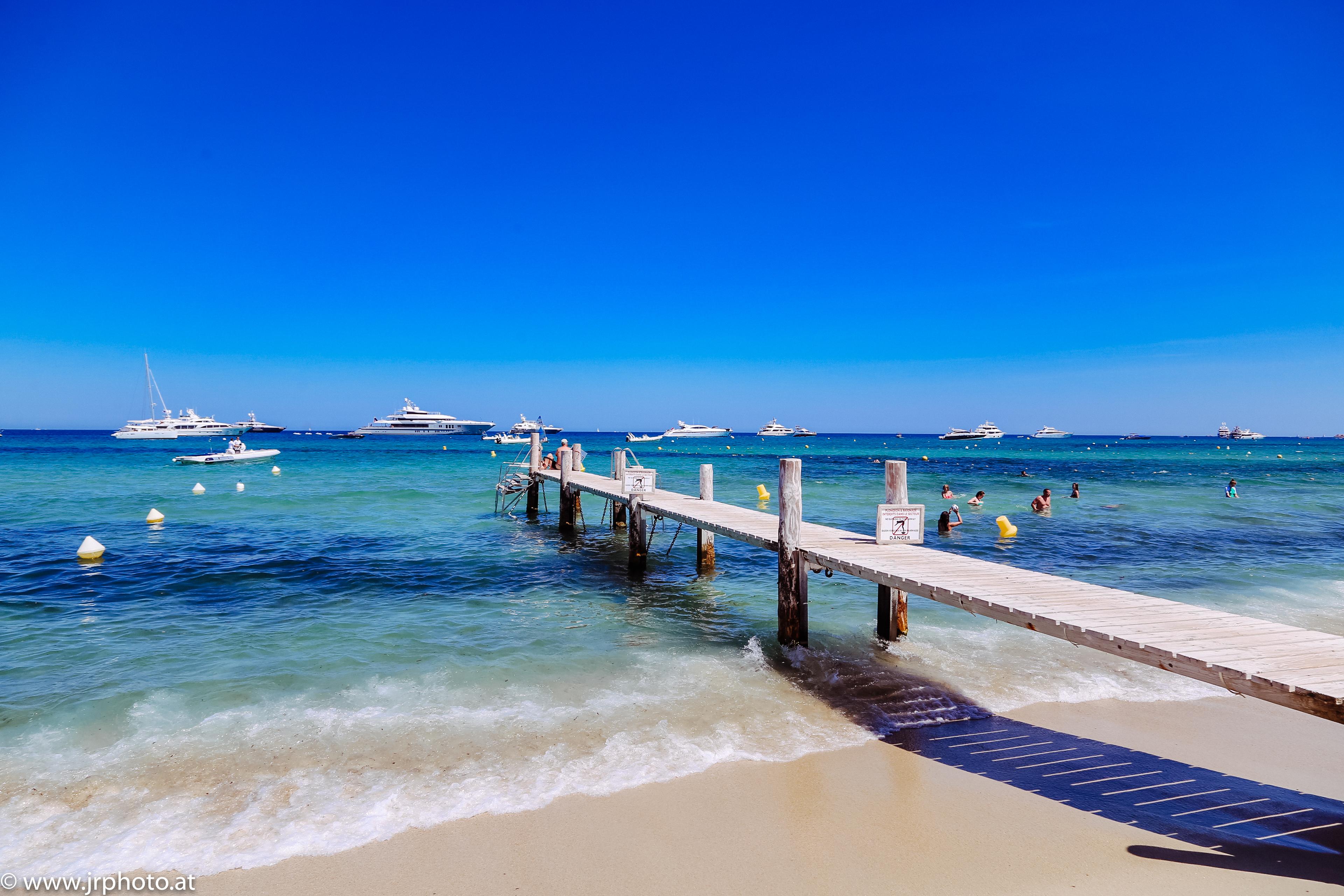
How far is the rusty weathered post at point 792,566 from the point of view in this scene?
A: 10172mm

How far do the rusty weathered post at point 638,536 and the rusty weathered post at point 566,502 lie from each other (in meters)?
5.49

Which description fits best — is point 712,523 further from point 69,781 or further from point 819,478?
point 819,478

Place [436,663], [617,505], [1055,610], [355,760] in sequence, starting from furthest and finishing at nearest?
[617,505] → [436,663] → [355,760] → [1055,610]

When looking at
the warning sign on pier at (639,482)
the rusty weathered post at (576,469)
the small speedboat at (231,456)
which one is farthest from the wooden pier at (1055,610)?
the small speedboat at (231,456)

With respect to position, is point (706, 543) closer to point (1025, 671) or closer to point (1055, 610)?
point (1025, 671)

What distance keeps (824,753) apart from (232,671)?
26.1ft

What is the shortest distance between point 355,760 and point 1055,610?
715cm

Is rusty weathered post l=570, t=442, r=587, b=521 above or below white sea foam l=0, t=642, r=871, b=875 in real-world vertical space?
above

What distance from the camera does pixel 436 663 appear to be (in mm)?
9789

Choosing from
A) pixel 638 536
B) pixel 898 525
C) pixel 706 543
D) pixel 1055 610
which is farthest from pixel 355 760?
pixel 706 543

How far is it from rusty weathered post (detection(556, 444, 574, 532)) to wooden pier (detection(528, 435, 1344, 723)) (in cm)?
800

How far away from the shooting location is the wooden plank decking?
193 inches

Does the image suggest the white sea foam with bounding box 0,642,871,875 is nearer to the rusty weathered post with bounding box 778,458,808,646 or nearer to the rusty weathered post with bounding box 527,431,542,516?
Answer: the rusty weathered post with bounding box 778,458,808,646

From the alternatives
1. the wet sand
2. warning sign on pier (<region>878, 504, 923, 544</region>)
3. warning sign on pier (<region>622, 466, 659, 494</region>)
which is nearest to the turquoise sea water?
the wet sand
